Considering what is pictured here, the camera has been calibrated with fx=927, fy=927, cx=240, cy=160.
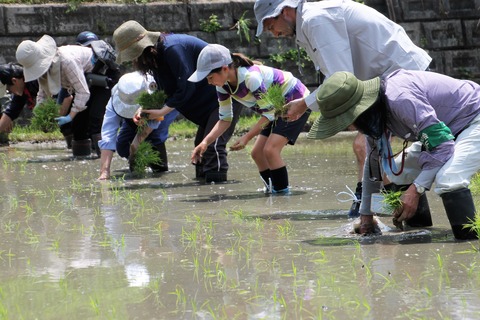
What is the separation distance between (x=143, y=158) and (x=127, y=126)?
0.50 meters

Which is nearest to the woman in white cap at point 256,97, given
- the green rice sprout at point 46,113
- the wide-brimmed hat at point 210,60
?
the wide-brimmed hat at point 210,60

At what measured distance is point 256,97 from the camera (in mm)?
7039

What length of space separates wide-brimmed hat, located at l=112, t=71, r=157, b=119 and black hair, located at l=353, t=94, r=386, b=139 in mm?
3838

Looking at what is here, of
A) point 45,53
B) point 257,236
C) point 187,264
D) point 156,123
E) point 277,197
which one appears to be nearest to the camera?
point 187,264

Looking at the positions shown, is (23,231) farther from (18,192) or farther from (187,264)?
(18,192)

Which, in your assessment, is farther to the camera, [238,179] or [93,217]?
[238,179]

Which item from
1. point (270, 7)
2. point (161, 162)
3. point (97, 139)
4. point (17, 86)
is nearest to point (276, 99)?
point (270, 7)

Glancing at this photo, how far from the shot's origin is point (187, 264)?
14.6 ft

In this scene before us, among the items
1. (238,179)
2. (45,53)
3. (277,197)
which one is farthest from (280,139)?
(45,53)

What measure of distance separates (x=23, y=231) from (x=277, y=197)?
2149mm

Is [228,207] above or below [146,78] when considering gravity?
below

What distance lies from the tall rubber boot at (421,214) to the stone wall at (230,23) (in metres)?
8.79

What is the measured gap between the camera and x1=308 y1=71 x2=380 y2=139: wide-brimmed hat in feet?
15.1

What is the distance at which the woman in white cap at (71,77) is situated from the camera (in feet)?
31.4
